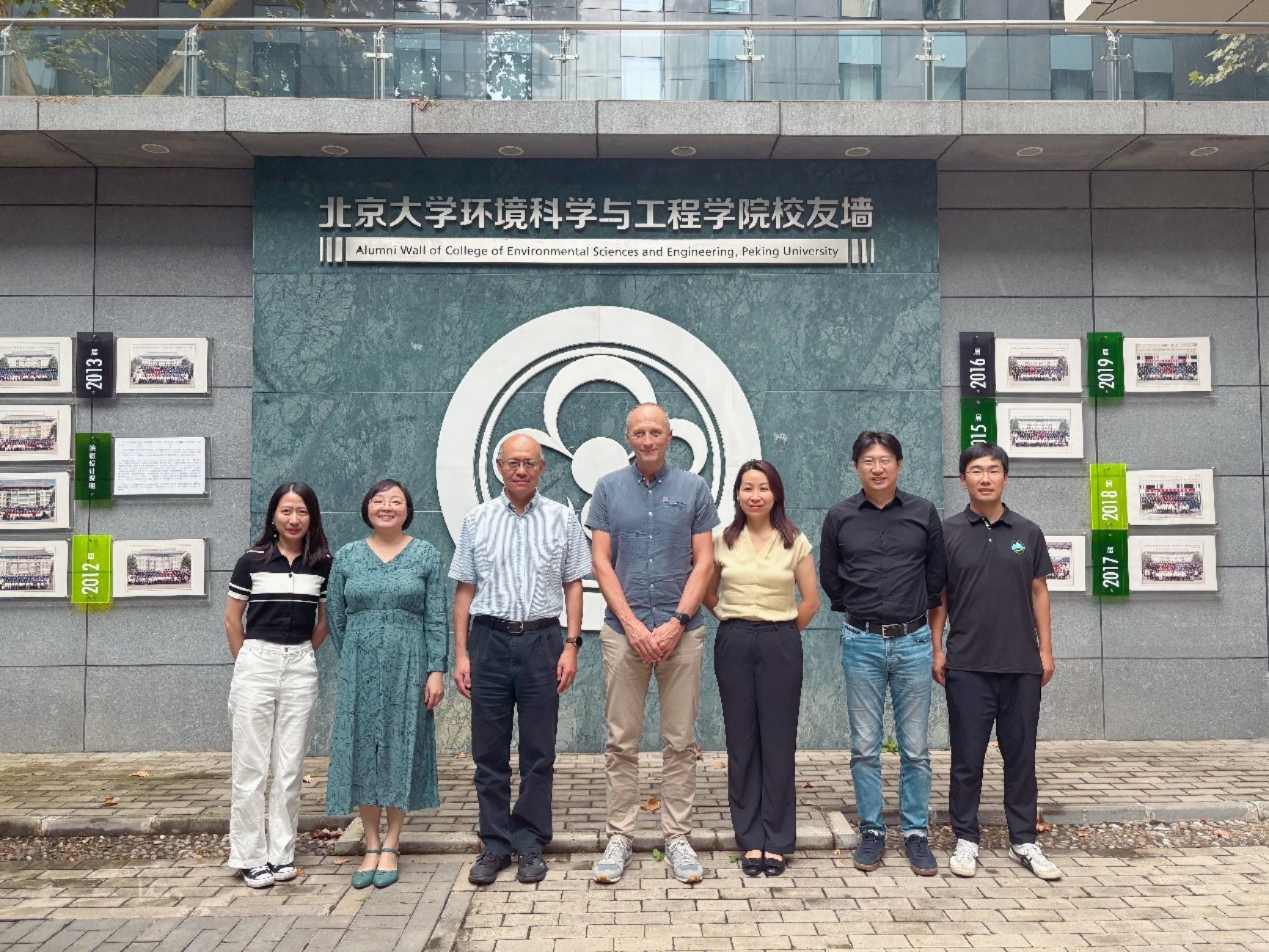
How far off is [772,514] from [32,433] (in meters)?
4.83

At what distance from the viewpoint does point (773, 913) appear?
12.0 feet

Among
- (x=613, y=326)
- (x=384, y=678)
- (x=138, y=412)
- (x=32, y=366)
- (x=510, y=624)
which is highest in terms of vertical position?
(x=613, y=326)

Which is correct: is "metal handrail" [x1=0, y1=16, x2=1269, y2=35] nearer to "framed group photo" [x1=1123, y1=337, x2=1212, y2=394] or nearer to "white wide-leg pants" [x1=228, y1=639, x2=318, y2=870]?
"framed group photo" [x1=1123, y1=337, x2=1212, y2=394]

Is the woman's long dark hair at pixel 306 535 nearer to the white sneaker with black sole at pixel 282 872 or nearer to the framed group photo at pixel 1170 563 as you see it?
the white sneaker with black sole at pixel 282 872

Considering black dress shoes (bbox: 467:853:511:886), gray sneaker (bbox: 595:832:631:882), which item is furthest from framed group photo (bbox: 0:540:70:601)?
gray sneaker (bbox: 595:832:631:882)

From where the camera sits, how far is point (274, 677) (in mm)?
4031

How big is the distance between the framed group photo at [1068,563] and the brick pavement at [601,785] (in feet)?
3.26

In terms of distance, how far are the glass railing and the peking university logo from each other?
142 cm

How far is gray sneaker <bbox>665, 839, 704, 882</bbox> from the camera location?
3953 millimetres

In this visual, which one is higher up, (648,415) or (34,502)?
(648,415)

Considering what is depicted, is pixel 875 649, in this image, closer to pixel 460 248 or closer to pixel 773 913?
pixel 773 913

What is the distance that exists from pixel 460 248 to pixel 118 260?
2.24 meters

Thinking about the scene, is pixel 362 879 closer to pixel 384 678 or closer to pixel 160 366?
pixel 384 678

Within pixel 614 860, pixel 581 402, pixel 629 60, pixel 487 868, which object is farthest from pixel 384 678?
pixel 629 60
